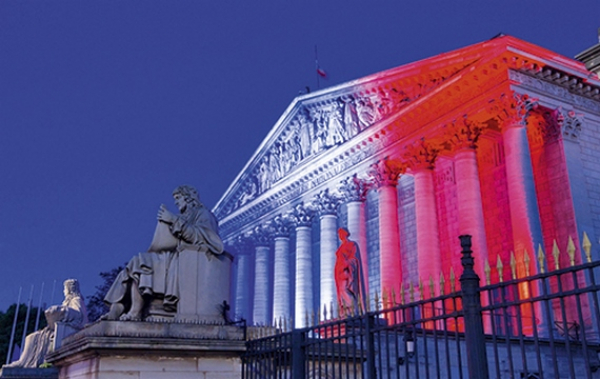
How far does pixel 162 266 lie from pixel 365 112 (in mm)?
24310

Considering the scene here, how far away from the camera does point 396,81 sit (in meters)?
28.8

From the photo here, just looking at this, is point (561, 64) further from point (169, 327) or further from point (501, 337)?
point (169, 327)

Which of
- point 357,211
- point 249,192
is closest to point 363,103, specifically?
point 357,211

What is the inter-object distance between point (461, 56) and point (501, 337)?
12.8 m

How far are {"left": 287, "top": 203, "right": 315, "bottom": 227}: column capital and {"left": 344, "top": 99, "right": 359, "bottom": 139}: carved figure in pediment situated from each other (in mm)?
5369

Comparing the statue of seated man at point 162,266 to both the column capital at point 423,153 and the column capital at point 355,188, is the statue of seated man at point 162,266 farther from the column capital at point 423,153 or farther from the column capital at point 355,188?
the column capital at point 355,188

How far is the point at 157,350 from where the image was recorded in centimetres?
765

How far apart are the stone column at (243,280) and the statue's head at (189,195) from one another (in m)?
34.6

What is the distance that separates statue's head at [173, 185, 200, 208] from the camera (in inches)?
357

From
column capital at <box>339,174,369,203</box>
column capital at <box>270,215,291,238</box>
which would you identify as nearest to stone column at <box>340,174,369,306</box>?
column capital at <box>339,174,369,203</box>

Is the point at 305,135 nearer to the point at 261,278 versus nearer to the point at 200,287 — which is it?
the point at 261,278

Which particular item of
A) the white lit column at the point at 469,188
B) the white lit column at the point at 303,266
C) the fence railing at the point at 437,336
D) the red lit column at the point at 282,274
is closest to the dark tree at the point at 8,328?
the red lit column at the point at 282,274

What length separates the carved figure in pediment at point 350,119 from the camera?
32375 millimetres

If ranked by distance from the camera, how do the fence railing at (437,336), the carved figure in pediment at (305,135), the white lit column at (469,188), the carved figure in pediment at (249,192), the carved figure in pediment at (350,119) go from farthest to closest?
the carved figure in pediment at (249,192) < the carved figure in pediment at (305,135) < the carved figure in pediment at (350,119) < the white lit column at (469,188) < the fence railing at (437,336)
